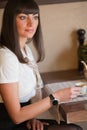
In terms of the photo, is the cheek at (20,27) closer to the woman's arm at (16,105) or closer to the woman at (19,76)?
Answer: the woman at (19,76)

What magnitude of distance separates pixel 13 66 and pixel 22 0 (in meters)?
0.33

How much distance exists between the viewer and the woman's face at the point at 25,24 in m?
1.39

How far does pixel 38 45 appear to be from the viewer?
1.67 metres

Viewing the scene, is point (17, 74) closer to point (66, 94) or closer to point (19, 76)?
point (19, 76)

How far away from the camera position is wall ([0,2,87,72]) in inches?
81.3

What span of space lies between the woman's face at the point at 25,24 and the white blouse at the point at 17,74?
0.41 feet

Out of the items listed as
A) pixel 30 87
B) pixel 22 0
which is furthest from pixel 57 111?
pixel 22 0

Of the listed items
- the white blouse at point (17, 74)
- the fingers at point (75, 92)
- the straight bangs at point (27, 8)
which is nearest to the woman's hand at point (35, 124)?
the white blouse at point (17, 74)

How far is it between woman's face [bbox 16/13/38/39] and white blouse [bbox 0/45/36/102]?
13 cm

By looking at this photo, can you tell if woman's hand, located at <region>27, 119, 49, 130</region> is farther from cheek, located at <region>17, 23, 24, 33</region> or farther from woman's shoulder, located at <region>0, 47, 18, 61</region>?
cheek, located at <region>17, 23, 24, 33</region>

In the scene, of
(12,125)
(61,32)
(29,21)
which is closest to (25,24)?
(29,21)

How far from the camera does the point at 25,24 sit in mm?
1416

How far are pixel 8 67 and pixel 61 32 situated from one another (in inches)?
35.3

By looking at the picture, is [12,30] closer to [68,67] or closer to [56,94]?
[56,94]
